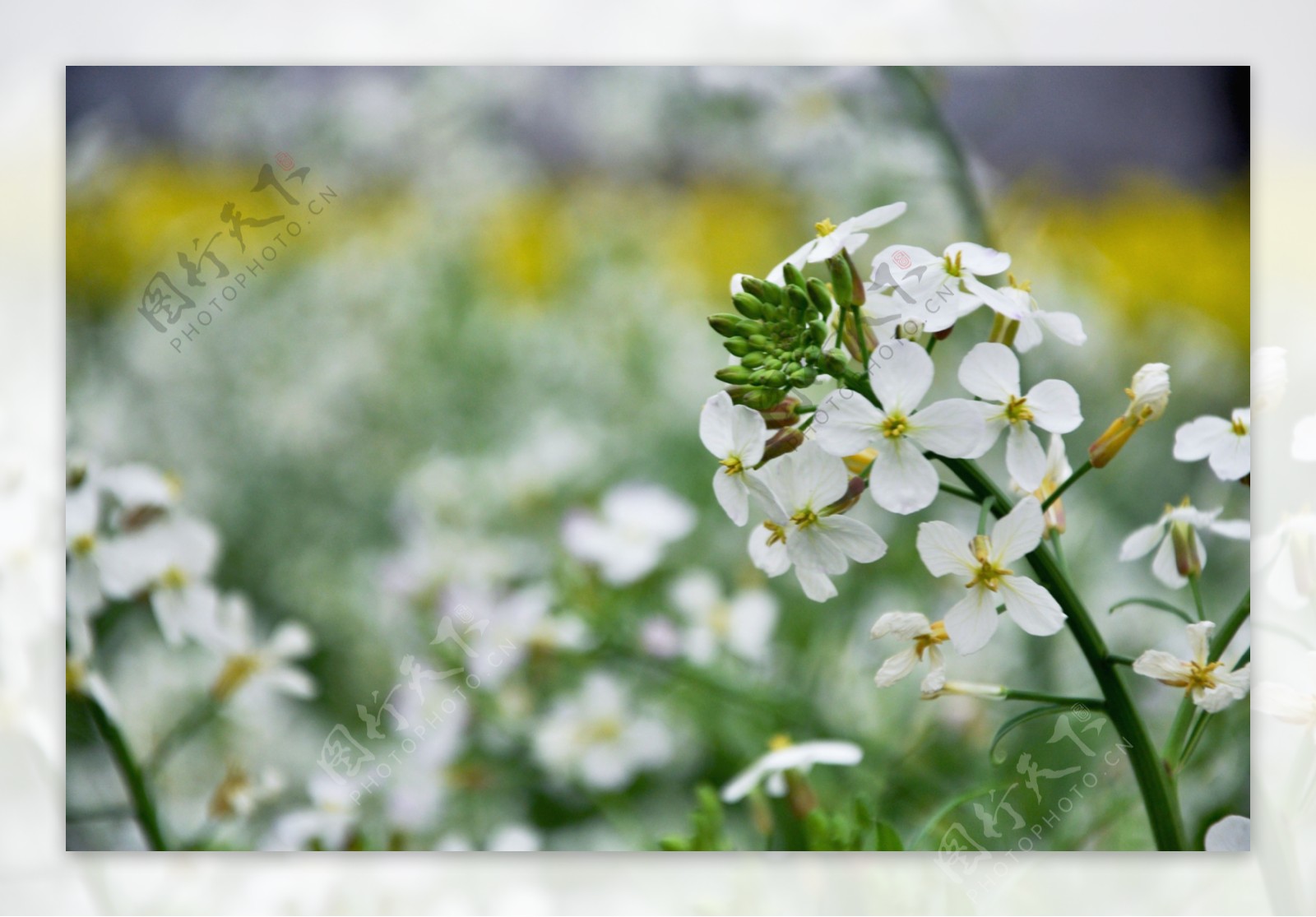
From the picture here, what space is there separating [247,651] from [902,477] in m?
0.86

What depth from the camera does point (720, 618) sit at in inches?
51.2

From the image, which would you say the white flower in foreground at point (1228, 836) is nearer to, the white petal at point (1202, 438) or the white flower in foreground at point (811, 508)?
the white petal at point (1202, 438)

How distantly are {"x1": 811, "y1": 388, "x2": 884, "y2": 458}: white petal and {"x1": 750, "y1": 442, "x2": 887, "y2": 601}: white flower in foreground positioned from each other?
0.04 ft

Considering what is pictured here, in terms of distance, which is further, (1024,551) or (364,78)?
(364,78)

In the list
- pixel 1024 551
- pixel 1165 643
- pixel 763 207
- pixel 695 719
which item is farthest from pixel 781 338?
pixel 1165 643

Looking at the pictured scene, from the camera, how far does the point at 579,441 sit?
1303mm

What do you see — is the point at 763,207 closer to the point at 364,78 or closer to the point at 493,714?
the point at 364,78

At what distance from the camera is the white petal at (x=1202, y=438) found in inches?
48.3

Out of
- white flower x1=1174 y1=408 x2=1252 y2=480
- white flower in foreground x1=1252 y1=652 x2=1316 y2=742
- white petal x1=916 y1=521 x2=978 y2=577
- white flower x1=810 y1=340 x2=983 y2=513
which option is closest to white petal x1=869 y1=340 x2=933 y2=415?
white flower x1=810 y1=340 x2=983 y2=513

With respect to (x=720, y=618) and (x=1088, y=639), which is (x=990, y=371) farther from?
(x=720, y=618)

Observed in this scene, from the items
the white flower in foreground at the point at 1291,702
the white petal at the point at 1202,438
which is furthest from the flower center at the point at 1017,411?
the white flower in foreground at the point at 1291,702

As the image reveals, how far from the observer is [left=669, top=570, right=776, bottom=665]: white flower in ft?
4.26

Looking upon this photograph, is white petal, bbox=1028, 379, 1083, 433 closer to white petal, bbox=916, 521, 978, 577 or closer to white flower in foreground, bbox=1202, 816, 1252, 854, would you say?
white petal, bbox=916, 521, 978, 577

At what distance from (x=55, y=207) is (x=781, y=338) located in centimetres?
99
